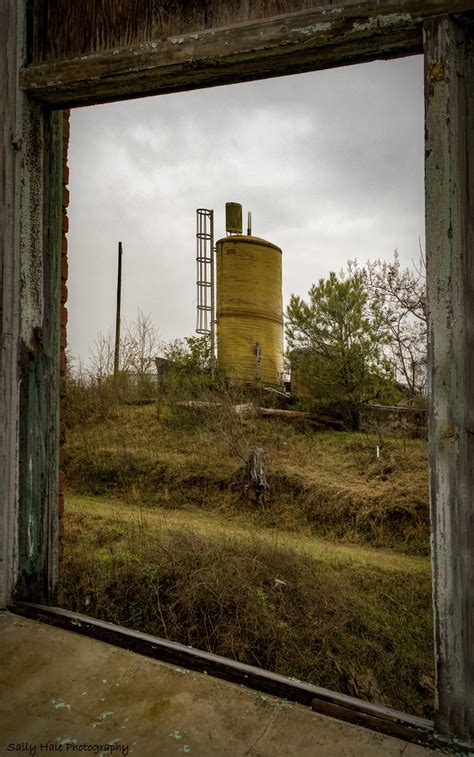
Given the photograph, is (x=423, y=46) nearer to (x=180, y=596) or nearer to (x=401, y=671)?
(x=180, y=596)

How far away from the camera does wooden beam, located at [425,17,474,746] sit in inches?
66.8

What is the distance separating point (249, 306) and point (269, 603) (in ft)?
43.1

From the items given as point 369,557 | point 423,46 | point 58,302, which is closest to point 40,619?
point 58,302

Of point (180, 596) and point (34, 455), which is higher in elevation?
point (34, 455)

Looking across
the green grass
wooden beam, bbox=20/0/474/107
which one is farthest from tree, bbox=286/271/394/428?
wooden beam, bbox=20/0/474/107

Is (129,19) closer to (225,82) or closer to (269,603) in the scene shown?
(225,82)

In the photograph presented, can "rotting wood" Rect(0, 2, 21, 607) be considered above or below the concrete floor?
above

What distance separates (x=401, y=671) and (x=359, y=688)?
0.54m

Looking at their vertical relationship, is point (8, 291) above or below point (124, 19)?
below

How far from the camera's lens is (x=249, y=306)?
56.7 feet

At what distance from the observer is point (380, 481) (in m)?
8.69

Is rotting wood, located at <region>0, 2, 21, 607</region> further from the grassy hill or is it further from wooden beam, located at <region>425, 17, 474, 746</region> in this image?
the grassy hill

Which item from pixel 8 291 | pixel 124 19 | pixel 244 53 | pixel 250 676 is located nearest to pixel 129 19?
pixel 124 19

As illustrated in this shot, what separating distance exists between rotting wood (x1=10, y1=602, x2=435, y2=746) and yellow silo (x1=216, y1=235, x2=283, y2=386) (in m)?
14.3
